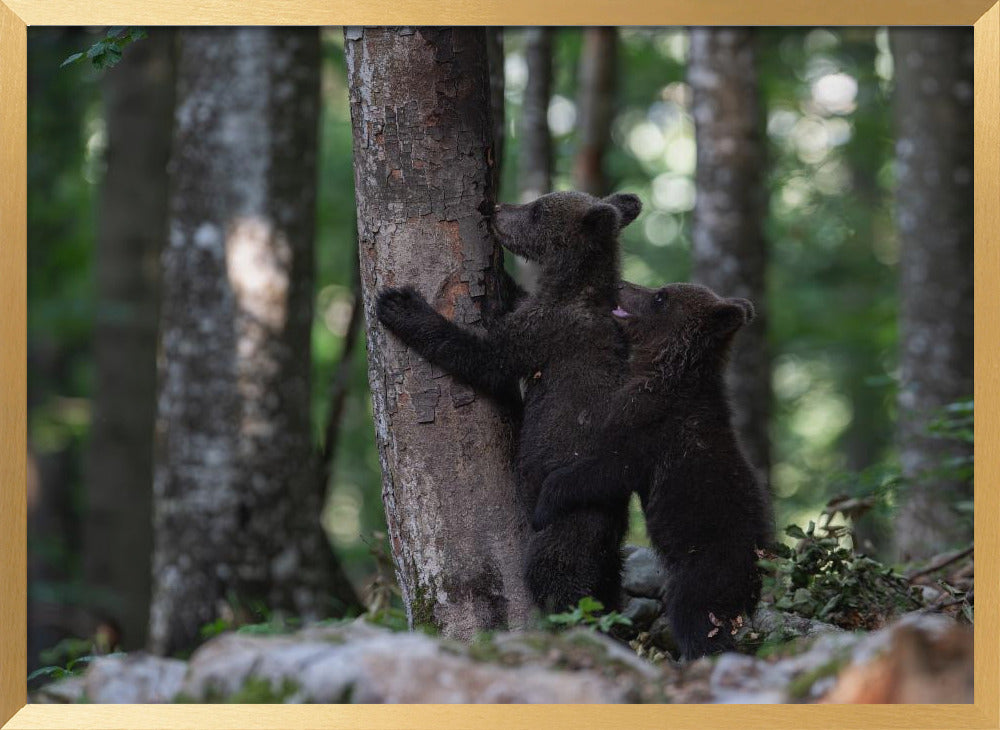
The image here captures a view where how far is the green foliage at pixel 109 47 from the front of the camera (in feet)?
17.2

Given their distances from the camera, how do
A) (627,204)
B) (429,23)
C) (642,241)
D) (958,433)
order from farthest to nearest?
1. (642,241)
2. (958,433)
3. (627,204)
4. (429,23)

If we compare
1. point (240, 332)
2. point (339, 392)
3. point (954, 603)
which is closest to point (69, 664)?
point (240, 332)

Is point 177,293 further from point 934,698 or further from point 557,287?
point 934,698

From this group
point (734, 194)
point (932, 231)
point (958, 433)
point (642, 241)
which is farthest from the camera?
point (642, 241)

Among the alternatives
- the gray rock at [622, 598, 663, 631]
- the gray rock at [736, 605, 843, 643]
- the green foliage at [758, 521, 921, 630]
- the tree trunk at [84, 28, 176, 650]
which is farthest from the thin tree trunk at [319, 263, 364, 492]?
the tree trunk at [84, 28, 176, 650]

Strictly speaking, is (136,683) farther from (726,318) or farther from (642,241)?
(642,241)

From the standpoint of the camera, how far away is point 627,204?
7238mm

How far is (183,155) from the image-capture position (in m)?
9.89

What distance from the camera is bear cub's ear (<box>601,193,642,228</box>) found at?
720cm

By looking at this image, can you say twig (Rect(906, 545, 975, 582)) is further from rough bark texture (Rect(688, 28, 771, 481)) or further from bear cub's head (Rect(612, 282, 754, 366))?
rough bark texture (Rect(688, 28, 771, 481))

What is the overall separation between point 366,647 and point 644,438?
8.47ft

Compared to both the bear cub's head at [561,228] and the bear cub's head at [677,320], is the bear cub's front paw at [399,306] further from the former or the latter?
the bear cub's head at [677,320]

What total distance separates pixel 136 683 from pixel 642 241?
16.3m

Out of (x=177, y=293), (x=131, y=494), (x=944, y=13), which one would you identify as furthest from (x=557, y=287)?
(x=131, y=494)
